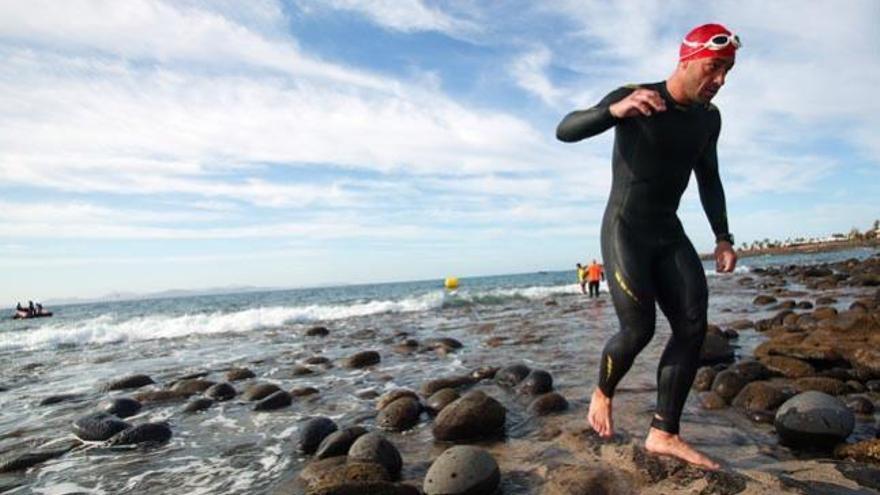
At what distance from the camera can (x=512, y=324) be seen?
17.6m

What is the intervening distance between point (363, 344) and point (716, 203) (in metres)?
11.5

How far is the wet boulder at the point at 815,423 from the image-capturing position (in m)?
4.21

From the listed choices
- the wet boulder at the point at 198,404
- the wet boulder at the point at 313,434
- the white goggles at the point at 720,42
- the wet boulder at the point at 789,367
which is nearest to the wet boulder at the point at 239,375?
the wet boulder at the point at 198,404

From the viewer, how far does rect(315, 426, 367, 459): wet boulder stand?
4832mm

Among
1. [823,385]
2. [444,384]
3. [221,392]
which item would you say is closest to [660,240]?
[823,385]

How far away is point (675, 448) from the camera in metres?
3.81

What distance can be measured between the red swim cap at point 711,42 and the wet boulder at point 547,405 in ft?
12.0

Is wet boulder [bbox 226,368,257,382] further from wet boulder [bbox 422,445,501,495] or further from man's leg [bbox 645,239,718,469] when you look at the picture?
man's leg [bbox 645,239,718,469]

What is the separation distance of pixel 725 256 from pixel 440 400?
3.40 metres

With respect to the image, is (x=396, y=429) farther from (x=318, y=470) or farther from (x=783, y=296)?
(x=783, y=296)

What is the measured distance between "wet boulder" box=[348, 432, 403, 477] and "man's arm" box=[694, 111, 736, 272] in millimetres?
2792

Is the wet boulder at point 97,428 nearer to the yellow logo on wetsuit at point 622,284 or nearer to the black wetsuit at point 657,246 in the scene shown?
the black wetsuit at point 657,246

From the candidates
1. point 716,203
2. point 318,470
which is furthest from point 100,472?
point 716,203

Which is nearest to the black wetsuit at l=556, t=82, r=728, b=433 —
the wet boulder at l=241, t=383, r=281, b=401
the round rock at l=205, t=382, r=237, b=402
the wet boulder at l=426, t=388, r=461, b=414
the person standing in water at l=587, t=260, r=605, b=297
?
the wet boulder at l=426, t=388, r=461, b=414
